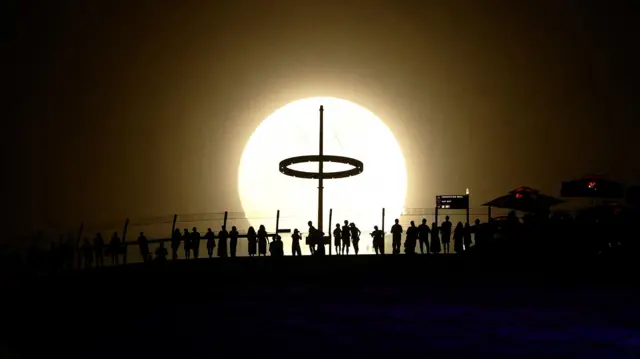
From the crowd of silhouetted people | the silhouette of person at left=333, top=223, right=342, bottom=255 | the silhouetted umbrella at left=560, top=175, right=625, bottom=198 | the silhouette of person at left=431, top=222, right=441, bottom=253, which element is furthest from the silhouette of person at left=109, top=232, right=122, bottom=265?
the silhouetted umbrella at left=560, top=175, right=625, bottom=198

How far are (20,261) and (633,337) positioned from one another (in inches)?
809

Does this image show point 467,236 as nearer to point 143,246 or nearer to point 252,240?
point 252,240

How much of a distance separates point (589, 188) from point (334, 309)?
1763 centimetres

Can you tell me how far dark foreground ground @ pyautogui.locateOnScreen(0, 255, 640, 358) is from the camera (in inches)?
443

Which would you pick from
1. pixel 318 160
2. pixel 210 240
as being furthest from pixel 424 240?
pixel 318 160

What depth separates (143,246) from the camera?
2328 centimetres

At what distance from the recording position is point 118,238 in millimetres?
23906

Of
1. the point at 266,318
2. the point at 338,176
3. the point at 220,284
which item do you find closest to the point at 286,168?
the point at 338,176

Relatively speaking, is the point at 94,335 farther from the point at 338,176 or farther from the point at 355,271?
the point at 338,176

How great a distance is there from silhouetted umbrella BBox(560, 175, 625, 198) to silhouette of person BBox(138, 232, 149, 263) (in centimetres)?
1757

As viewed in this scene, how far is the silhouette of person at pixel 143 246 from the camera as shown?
23031mm

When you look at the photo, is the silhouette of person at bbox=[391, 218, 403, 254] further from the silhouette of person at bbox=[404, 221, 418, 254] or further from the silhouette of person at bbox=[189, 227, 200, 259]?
the silhouette of person at bbox=[189, 227, 200, 259]

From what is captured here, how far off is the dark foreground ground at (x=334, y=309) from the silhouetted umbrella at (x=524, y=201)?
7.35 m

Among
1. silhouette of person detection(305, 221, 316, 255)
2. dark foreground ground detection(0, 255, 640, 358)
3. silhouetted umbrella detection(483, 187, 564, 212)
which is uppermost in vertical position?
silhouetted umbrella detection(483, 187, 564, 212)
